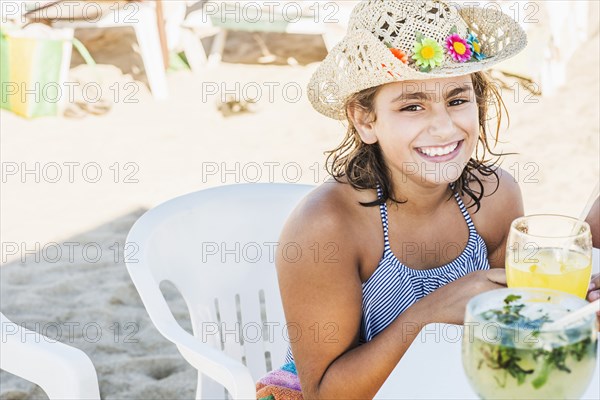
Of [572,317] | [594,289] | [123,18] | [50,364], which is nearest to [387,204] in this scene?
[594,289]

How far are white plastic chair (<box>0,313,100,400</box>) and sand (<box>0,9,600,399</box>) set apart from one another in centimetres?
164

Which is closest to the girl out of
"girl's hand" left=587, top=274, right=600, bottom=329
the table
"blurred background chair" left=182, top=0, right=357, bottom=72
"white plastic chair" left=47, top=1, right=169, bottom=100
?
the table

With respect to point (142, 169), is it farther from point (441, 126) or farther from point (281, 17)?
point (441, 126)

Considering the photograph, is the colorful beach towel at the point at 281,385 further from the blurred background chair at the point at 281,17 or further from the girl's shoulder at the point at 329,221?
the blurred background chair at the point at 281,17

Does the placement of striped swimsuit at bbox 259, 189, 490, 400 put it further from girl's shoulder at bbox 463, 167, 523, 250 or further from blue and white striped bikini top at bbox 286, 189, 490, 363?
girl's shoulder at bbox 463, 167, 523, 250

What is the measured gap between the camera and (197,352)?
181 centimetres

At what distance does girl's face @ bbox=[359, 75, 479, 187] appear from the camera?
2004 mm

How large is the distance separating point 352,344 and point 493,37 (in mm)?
890

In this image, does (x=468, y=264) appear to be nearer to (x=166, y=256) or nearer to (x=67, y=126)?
(x=166, y=256)

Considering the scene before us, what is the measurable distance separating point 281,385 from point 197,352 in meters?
0.35

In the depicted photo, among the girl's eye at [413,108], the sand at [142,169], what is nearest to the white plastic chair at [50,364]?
the girl's eye at [413,108]

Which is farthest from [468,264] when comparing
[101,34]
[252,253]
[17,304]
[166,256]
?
[101,34]

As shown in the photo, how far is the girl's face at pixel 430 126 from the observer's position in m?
2.00

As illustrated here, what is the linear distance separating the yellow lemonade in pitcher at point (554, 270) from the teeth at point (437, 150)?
0.47m
